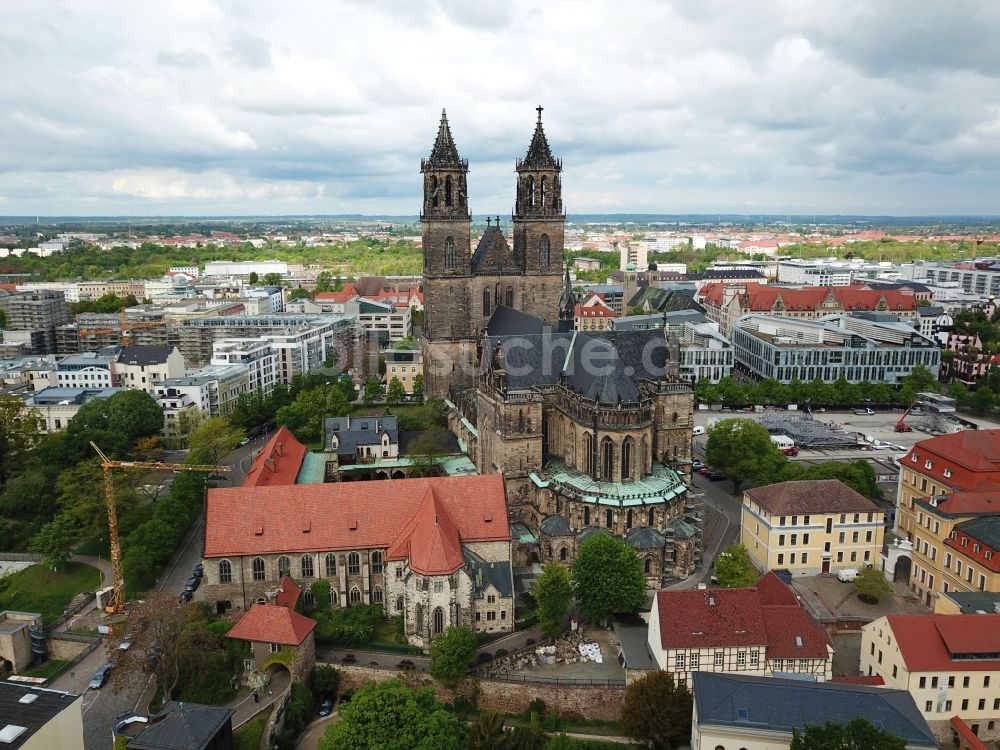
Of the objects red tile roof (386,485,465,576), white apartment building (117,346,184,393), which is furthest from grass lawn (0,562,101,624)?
white apartment building (117,346,184,393)

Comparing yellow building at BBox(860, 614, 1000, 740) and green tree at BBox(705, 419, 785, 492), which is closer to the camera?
yellow building at BBox(860, 614, 1000, 740)

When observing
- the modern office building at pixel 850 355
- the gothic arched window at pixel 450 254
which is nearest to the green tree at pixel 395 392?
the gothic arched window at pixel 450 254

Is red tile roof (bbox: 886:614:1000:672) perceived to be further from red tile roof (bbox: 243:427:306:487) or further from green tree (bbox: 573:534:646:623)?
red tile roof (bbox: 243:427:306:487)

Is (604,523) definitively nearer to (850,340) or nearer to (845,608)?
(845,608)

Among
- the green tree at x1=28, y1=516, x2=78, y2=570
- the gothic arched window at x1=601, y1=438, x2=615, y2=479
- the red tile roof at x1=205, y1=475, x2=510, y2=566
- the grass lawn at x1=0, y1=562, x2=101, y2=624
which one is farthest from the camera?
the green tree at x1=28, y1=516, x2=78, y2=570

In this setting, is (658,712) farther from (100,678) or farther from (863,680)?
(100,678)

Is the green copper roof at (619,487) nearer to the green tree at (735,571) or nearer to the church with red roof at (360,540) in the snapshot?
the green tree at (735,571)
